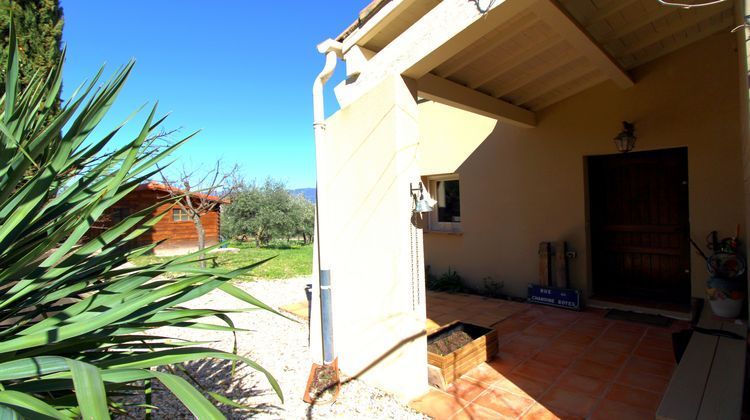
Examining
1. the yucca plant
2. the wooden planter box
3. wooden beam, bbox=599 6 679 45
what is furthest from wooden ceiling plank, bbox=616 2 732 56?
the yucca plant

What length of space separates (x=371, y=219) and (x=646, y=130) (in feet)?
14.1

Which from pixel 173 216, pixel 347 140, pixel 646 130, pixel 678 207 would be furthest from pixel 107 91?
pixel 173 216

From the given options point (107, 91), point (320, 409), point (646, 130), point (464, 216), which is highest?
point (646, 130)

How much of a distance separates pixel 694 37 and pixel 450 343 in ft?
15.9

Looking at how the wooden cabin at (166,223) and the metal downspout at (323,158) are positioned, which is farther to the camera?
the wooden cabin at (166,223)

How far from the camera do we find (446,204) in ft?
26.3

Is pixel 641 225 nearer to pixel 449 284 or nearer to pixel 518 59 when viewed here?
pixel 449 284

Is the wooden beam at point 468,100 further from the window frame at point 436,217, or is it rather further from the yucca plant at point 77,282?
the yucca plant at point 77,282

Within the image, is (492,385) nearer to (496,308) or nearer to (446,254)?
(496,308)

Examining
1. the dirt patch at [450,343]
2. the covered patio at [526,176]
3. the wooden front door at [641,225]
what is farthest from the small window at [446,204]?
the dirt patch at [450,343]

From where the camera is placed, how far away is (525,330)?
5055mm

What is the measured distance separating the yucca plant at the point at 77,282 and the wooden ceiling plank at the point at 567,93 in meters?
5.53

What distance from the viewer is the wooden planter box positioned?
11.6 ft

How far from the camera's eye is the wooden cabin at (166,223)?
52.9 ft
